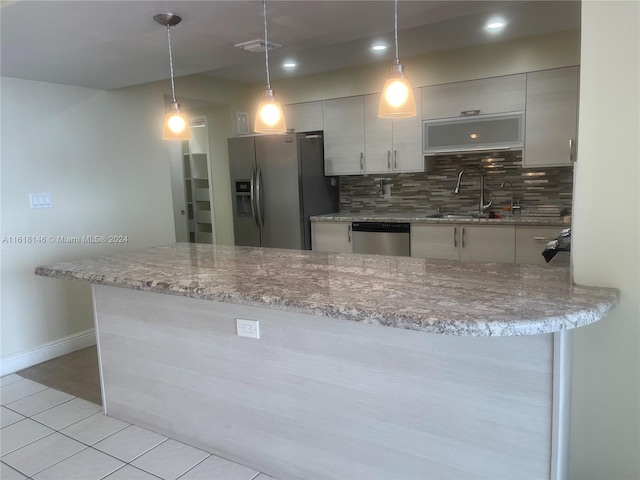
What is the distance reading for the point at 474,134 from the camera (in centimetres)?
410

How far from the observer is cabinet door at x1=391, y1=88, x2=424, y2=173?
4.36 m

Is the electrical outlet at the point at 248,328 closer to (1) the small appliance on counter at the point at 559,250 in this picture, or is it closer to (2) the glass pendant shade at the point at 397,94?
(2) the glass pendant shade at the point at 397,94

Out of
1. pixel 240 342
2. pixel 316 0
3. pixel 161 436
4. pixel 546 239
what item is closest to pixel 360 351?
pixel 240 342

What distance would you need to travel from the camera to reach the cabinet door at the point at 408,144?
4.36 metres

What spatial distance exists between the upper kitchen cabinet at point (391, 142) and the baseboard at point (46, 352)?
9.78 ft

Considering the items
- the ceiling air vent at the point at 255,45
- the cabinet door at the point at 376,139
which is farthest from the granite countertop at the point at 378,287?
the cabinet door at the point at 376,139

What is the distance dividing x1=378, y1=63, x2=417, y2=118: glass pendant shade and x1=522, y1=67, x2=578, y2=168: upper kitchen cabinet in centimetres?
228

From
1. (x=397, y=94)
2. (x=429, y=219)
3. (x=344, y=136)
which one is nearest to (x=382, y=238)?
(x=429, y=219)

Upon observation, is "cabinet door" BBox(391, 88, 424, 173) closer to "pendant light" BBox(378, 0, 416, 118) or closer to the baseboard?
"pendant light" BBox(378, 0, 416, 118)

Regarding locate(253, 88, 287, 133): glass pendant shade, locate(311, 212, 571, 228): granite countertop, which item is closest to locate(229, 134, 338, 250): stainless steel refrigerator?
locate(311, 212, 571, 228): granite countertop

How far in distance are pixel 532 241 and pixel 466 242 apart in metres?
0.52

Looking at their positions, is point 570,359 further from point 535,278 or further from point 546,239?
point 546,239

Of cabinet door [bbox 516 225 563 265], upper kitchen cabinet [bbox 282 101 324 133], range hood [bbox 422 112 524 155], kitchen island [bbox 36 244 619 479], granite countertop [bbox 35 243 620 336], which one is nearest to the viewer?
granite countertop [bbox 35 243 620 336]

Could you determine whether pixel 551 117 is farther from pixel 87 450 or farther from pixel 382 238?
pixel 87 450
